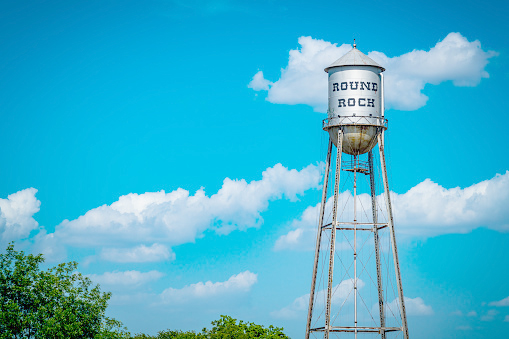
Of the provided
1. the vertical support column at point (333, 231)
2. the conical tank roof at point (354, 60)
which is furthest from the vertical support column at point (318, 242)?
the conical tank roof at point (354, 60)

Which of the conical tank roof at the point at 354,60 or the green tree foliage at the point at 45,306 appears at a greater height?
the conical tank roof at the point at 354,60

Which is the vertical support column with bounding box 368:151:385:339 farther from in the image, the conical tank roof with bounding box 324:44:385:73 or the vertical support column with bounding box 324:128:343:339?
the conical tank roof with bounding box 324:44:385:73

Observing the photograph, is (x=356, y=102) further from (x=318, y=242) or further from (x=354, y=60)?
(x=318, y=242)

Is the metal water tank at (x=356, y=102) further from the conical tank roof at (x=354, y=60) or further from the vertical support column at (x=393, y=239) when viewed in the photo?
the vertical support column at (x=393, y=239)

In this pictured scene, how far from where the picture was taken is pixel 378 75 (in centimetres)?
6725

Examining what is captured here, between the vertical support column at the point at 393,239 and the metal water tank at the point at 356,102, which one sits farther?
the metal water tank at the point at 356,102

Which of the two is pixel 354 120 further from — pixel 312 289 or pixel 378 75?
pixel 312 289

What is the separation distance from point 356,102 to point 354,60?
3.59 metres

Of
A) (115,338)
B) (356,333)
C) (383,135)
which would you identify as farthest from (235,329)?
(383,135)

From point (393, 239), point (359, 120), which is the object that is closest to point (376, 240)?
point (393, 239)

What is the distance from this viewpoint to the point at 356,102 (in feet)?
217

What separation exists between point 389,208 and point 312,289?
366 inches

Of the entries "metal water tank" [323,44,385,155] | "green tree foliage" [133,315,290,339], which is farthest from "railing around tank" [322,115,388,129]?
"green tree foliage" [133,315,290,339]

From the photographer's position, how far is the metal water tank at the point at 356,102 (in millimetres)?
66062
